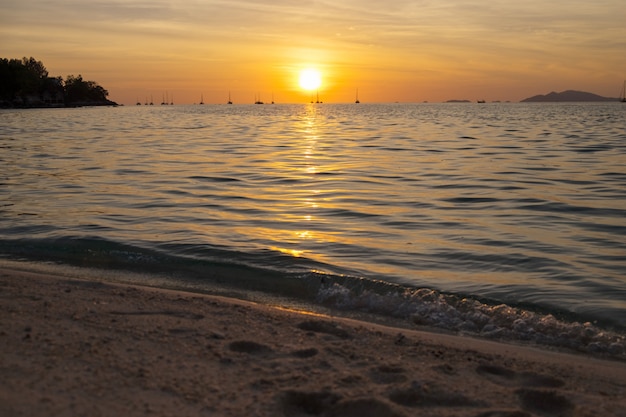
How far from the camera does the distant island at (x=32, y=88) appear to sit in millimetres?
115188

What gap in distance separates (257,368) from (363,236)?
5.63 meters

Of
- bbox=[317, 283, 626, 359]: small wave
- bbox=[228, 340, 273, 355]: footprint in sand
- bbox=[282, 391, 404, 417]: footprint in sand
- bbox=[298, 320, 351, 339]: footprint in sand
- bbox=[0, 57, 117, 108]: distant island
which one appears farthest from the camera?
bbox=[0, 57, 117, 108]: distant island

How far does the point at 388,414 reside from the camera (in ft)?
11.9

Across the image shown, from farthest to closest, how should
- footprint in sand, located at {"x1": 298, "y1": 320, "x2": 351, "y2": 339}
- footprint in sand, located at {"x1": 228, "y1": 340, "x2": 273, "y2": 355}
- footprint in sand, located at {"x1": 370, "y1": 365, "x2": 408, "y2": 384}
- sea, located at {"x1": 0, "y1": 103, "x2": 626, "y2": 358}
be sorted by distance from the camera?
sea, located at {"x1": 0, "y1": 103, "x2": 626, "y2": 358}
footprint in sand, located at {"x1": 298, "y1": 320, "x2": 351, "y2": 339}
footprint in sand, located at {"x1": 228, "y1": 340, "x2": 273, "y2": 355}
footprint in sand, located at {"x1": 370, "y1": 365, "x2": 408, "y2": 384}

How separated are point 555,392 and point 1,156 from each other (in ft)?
73.2

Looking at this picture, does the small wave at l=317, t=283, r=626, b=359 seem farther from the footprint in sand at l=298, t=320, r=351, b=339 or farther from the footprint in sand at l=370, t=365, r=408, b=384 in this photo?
the footprint in sand at l=370, t=365, r=408, b=384

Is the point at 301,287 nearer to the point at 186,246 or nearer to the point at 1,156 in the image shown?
the point at 186,246

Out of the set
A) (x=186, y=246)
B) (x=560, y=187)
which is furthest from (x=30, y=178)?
(x=560, y=187)

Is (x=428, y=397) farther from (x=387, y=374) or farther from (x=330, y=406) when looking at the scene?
(x=330, y=406)

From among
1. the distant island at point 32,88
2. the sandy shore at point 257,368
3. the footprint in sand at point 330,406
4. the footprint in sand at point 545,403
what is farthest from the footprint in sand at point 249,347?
the distant island at point 32,88

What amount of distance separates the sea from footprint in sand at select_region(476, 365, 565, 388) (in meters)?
1.14

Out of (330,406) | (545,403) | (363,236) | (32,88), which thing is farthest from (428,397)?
(32,88)

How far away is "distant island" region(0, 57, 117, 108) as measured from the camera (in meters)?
115

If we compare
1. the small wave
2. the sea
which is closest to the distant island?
the sea
